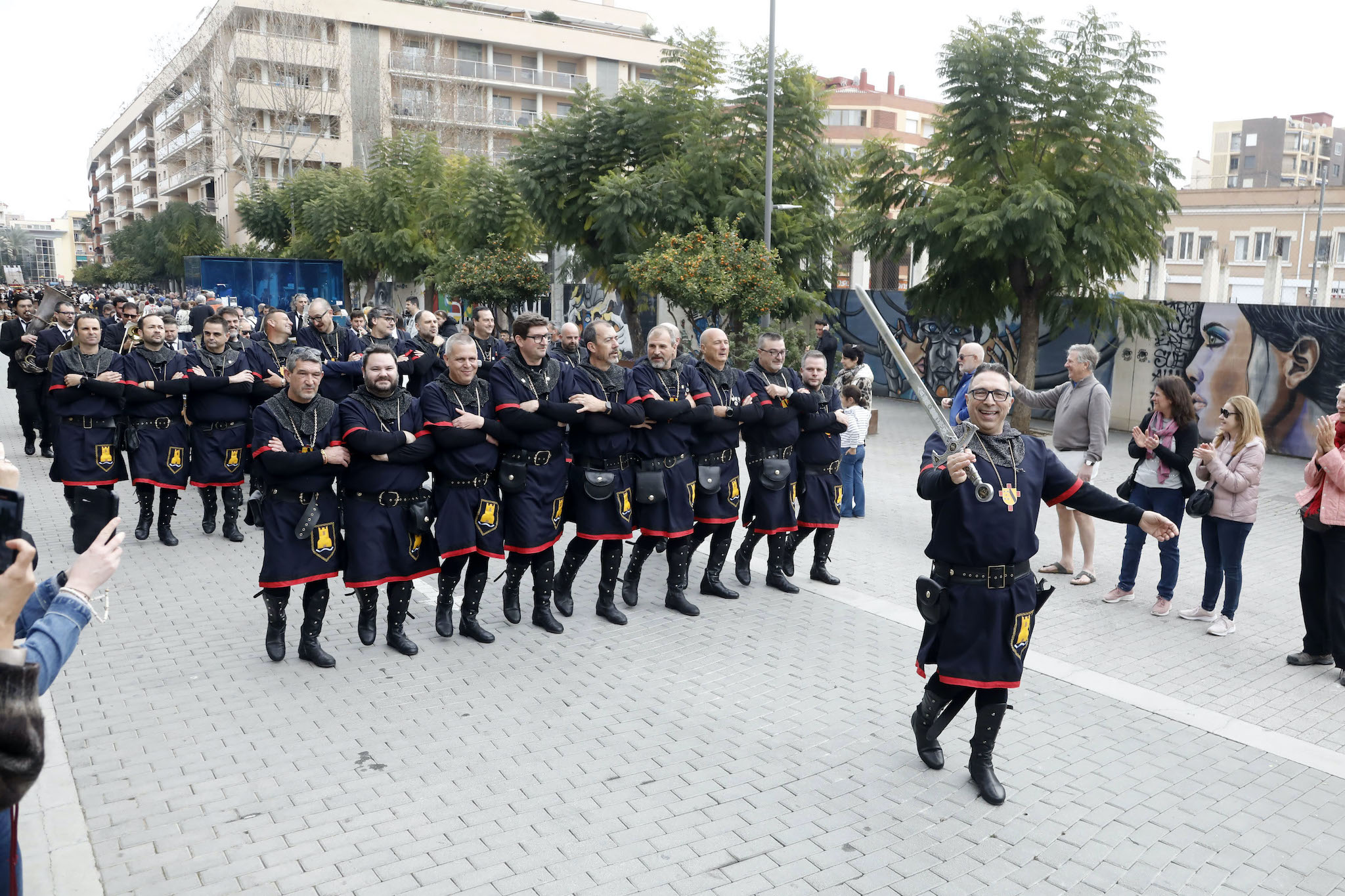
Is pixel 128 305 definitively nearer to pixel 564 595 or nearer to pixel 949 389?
pixel 564 595

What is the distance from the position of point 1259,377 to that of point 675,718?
13280mm

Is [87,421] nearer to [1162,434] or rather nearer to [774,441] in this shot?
[774,441]

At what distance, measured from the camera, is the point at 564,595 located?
7.87m

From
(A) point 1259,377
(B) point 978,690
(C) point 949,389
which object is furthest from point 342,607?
(C) point 949,389

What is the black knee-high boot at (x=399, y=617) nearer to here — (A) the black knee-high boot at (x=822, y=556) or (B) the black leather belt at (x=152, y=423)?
(A) the black knee-high boot at (x=822, y=556)

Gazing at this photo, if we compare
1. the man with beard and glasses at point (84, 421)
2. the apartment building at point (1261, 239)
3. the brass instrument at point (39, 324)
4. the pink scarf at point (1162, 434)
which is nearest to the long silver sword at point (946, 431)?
the pink scarf at point (1162, 434)

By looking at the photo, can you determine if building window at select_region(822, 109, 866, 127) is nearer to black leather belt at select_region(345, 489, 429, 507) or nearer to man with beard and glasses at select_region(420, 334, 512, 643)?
man with beard and glasses at select_region(420, 334, 512, 643)

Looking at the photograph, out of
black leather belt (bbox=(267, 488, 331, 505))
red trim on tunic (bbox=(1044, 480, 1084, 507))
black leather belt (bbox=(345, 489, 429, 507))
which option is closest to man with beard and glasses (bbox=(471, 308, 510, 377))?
black leather belt (bbox=(345, 489, 429, 507))

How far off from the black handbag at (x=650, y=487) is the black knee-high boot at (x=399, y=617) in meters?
1.74

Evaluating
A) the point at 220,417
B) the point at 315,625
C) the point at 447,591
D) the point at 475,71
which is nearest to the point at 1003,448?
the point at 447,591

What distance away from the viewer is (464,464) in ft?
22.7

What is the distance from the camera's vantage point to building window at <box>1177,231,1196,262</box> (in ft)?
199

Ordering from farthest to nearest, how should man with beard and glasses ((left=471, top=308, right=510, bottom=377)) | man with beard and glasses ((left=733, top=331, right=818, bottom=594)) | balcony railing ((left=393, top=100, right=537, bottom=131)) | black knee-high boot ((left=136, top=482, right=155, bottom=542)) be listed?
balcony railing ((left=393, top=100, right=537, bottom=131))
man with beard and glasses ((left=471, top=308, right=510, bottom=377))
black knee-high boot ((left=136, top=482, right=155, bottom=542))
man with beard and glasses ((left=733, top=331, right=818, bottom=594))

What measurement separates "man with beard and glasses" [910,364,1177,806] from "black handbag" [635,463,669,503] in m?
2.83
